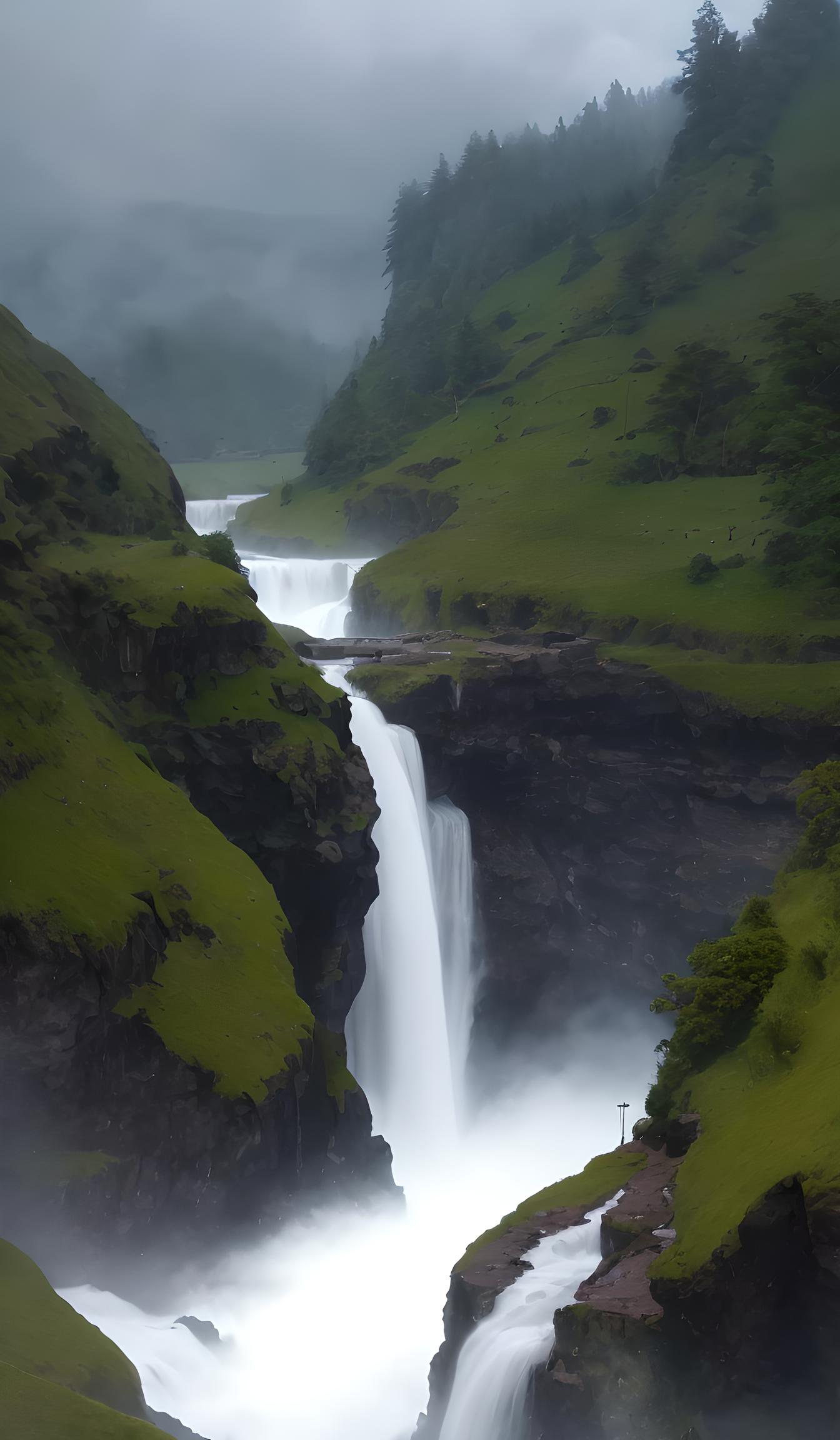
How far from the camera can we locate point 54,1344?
2162cm

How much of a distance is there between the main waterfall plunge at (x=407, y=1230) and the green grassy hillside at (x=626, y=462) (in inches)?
816

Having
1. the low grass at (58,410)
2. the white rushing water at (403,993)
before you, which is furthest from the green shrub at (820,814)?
the low grass at (58,410)

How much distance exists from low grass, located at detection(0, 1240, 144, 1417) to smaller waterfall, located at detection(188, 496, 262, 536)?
11169cm

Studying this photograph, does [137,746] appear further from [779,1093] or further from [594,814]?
[594,814]

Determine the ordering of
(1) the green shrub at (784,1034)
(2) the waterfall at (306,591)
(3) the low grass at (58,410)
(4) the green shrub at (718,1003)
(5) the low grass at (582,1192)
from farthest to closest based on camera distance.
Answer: (2) the waterfall at (306,591) → (3) the low grass at (58,410) → (4) the green shrub at (718,1003) → (5) the low grass at (582,1192) → (1) the green shrub at (784,1034)

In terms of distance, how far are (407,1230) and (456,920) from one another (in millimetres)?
19452

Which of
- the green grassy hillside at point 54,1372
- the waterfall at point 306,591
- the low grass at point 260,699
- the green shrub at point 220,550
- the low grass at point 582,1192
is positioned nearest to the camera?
the green grassy hillside at point 54,1372

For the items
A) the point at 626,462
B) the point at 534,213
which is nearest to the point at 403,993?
the point at 626,462

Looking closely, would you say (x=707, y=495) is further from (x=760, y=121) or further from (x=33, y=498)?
(x=760, y=121)

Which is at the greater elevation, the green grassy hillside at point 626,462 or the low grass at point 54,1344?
the green grassy hillside at point 626,462

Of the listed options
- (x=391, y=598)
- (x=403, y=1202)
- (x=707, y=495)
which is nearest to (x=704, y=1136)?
(x=403, y=1202)

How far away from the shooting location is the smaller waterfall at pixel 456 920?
186 feet

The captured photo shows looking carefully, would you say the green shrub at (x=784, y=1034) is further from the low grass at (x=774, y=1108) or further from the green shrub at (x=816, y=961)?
the green shrub at (x=816, y=961)

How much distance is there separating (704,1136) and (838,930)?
6.69 meters
